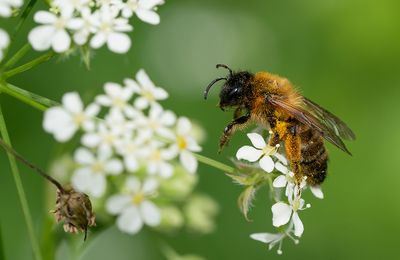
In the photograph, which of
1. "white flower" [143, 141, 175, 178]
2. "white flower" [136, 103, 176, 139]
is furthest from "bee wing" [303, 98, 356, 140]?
"white flower" [143, 141, 175, 178]

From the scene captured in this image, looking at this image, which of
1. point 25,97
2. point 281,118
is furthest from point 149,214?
point 281,118

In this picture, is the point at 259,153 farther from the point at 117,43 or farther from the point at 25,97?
the point at 25,97

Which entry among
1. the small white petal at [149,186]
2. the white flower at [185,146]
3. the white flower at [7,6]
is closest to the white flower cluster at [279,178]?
the white flower at [185,146]

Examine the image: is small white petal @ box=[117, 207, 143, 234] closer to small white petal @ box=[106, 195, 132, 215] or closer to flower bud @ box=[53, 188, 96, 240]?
small white petal @ box=[106, 195, 132, 215]

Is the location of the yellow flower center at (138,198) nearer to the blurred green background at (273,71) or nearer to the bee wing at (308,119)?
the bee wing at (308,119)

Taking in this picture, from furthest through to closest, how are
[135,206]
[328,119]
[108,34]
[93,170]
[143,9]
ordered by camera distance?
[328,119] → [143,9] → [108,34] → [135,206] → [93,170]

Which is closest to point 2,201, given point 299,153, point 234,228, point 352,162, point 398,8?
point 234,228
